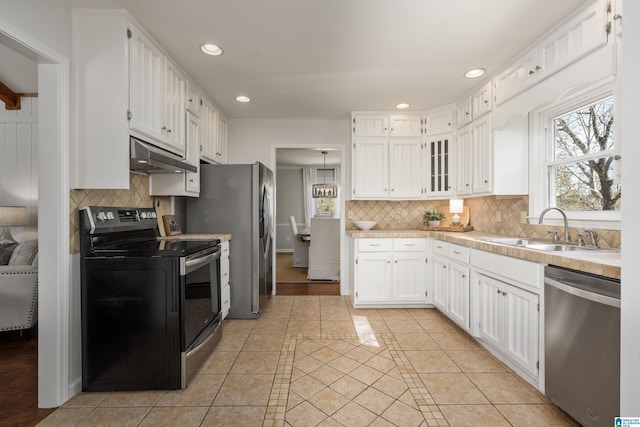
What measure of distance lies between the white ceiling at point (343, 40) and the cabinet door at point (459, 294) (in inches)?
70.5

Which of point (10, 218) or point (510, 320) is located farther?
point (10, 218)

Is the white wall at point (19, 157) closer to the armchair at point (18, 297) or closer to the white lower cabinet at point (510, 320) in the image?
the armchair at point (18, 297)

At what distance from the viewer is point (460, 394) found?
192 cm

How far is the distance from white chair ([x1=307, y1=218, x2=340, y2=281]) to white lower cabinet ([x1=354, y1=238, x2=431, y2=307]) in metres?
1.59

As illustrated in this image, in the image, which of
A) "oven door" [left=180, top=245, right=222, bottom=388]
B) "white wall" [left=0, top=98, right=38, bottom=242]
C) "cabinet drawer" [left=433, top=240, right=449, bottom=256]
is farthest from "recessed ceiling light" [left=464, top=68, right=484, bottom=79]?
"white wall" [left=0, top=98, right=38, bottom=242]

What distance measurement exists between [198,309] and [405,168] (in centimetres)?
284

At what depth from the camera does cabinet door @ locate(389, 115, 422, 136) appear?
3879 mm

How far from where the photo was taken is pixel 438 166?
3.79 m

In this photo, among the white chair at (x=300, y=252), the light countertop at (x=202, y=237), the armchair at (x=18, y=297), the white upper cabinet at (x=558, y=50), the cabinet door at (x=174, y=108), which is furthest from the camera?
the white chair at (x=300, y=252)

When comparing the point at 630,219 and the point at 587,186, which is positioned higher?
the point at 587,186

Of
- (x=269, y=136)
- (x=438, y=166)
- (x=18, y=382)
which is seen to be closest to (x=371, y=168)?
(x=438, y=166)

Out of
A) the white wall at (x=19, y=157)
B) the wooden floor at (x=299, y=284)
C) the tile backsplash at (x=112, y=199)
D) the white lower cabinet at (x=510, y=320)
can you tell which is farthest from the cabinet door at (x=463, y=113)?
the white wall at (x=19, y=157)

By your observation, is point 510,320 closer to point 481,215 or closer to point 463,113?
point 481,215

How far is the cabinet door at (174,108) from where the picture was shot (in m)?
2.46
